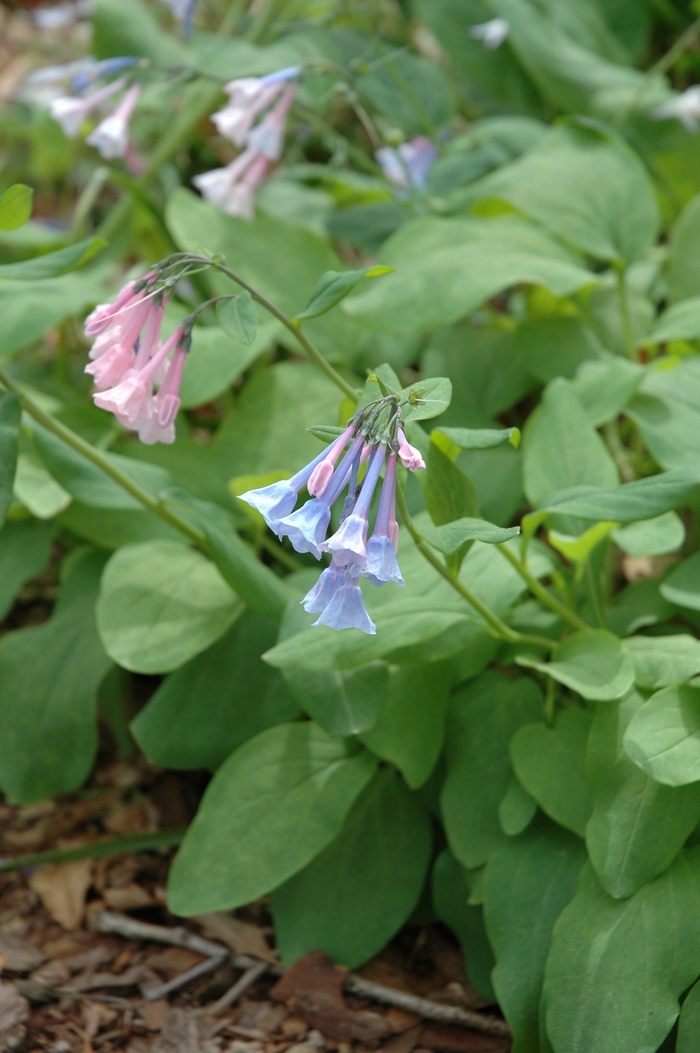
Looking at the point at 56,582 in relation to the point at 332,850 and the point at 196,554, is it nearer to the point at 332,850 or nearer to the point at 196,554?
the point at 196,554

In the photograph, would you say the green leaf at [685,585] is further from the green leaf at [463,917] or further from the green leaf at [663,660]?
the green leaf at [463,917]

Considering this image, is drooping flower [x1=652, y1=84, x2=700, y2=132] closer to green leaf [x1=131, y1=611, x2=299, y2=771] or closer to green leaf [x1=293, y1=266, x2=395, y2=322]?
green leaf [x1=293, y1=266, x2=395, y2=322]

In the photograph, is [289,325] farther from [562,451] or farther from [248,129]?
[248,129]

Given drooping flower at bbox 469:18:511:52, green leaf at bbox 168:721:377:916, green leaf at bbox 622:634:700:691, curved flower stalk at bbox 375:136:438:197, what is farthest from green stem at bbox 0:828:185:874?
drooping flower at bbox 469:18:511:52

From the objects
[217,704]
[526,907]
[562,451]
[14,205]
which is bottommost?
[526,907]

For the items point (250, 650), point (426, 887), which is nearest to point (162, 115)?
point (250, 650)

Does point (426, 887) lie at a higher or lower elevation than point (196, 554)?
lower

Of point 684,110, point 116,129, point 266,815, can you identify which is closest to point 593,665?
point 266,815
